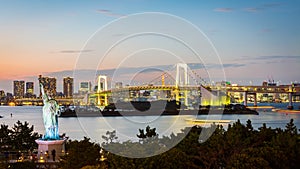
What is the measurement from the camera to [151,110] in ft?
163

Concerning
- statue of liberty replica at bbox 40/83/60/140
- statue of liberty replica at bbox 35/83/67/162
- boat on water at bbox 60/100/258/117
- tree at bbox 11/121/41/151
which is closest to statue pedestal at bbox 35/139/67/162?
statue of liberty replica at bbox 35/83/67/162

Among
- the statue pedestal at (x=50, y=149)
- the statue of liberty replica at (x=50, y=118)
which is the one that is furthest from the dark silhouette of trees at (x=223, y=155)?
the statue of liberty replica at (x=50, y=118)

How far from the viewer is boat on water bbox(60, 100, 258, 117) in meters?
46.4

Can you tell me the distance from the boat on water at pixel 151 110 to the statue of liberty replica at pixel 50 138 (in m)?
34.9

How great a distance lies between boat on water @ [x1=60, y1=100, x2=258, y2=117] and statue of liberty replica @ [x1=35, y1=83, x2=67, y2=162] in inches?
1376

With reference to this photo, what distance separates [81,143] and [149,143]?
109cm

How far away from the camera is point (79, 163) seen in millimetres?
7223

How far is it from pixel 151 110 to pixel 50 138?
40180mm

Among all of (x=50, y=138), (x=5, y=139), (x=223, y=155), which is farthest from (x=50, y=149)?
(x=223, y=155)

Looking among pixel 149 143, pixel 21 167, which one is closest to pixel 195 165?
pixel 149 143

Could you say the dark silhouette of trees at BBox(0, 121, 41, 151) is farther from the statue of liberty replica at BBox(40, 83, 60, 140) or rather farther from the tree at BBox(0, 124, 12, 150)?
the statue of liberty replica at BBox(40, 83, 60, 140)

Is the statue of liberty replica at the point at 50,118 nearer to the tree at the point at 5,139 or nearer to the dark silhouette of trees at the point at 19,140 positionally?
the dark silhouette of trees at the point at 19,140

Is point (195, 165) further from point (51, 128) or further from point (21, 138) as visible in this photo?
point (21, 138)

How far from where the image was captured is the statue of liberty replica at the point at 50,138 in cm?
922
